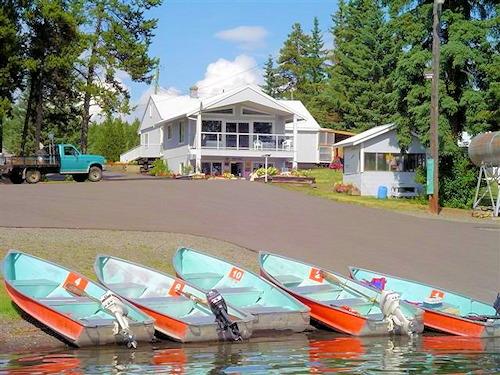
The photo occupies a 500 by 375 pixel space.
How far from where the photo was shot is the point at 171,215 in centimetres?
2850

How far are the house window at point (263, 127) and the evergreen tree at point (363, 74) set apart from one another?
59.8ft

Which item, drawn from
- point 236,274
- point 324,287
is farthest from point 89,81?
point 324,287

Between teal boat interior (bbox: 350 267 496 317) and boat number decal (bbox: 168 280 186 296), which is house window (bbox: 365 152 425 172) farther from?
boat number decal (bbox: 168 280 186 296)

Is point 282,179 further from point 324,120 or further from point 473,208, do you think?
point 324,120

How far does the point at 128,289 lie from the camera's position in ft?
52.9

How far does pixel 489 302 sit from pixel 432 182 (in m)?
18.2

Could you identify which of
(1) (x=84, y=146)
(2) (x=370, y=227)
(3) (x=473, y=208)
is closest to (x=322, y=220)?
(2) (x=370, y=227)

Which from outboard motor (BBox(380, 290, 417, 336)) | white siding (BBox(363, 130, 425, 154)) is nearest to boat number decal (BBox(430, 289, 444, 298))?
outboard motor (BBox(380, 290, 417, 336))

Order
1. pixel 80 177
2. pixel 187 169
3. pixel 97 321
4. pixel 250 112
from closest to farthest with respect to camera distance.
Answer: pixel 97 321 → pixel 80 177 → pixel 187 169 → pixel 250 112

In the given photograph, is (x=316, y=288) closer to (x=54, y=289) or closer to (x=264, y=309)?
(x=264, y=309)

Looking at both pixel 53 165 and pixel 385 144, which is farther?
pixel 385 144

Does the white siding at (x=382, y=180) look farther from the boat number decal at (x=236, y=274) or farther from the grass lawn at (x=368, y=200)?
the boat number decal at (x=236, y=274)

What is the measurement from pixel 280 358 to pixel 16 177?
106 ft

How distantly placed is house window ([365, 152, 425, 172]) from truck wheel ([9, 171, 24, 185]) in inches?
752
